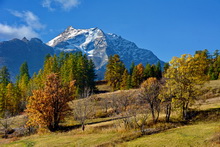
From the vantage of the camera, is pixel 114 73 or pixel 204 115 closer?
pixel 204 115

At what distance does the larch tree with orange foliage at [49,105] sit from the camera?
34125mm

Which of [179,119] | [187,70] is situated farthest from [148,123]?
[187,70]

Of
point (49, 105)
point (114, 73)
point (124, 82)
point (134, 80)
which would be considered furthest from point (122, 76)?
point (49, 105)

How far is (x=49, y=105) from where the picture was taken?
115 ft

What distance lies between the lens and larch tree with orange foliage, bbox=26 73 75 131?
34.1 metres

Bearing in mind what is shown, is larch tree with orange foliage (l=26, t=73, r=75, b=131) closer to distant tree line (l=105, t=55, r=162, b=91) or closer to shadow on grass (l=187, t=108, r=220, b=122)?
shadow on grass (l=187, t=108, r=220, b=122)

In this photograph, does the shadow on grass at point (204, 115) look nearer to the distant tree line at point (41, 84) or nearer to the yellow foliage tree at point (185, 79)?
the yellow foliage tree at point (185, 79)

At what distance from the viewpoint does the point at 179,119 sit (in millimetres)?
29016

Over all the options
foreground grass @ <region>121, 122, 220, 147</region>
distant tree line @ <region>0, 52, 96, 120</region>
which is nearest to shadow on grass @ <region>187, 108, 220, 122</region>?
foreground grass @ <region>121, 122, 220, 147</region>

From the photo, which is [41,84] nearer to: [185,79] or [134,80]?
[134,80]

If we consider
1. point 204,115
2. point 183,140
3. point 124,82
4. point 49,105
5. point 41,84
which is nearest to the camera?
point 183,140

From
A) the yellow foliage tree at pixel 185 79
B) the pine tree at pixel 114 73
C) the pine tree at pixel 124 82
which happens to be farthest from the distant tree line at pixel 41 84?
the yellow foliage tree at pixel 185 79

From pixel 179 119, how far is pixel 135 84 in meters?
45.6

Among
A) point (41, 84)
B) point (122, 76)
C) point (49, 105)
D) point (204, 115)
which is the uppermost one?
point (122, 76)
